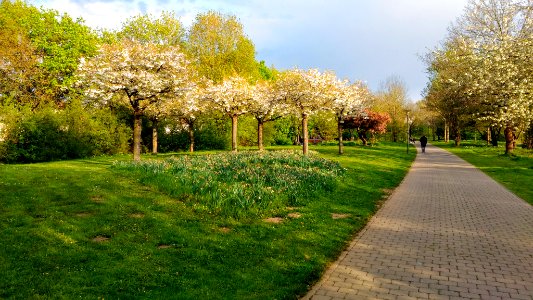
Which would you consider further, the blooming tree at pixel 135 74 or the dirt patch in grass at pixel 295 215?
the blooming tree at pixel 135 74

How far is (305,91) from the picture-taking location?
26.0 metres

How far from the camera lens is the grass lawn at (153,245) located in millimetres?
5742

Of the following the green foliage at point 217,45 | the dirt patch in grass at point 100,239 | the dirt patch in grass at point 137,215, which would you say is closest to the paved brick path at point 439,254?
the dirt patch in grass at point 100,239

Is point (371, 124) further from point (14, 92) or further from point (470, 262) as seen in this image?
point (470, 262)

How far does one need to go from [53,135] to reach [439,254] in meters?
28.7

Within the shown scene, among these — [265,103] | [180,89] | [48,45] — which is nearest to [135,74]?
[180,89]

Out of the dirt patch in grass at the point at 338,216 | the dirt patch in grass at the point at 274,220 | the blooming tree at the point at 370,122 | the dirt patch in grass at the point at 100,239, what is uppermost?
the blooming tree at the point at 370,122

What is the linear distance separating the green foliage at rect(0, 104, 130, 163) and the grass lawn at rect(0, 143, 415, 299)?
56.0ft

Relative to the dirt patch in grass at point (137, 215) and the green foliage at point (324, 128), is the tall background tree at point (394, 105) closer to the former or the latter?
the green foliage at point (324, 128)

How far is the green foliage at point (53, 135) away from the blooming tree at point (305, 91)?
15.4 m

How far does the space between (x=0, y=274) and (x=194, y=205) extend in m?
5.13

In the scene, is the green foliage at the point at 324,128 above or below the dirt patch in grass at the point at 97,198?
above

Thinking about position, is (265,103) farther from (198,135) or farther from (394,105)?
(394,105)

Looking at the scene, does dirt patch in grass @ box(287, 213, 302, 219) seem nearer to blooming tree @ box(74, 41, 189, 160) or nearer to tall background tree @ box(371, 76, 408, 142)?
blooming tree @ box(74, 41, 189, 160)
